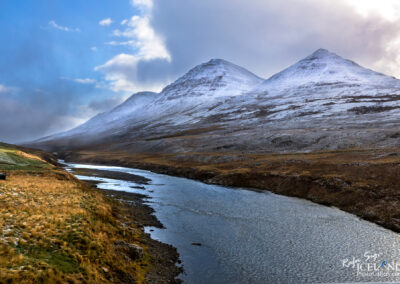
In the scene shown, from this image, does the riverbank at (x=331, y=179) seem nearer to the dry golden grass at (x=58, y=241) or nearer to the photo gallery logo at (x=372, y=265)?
the photo gallery logo at (x=372, y=265)

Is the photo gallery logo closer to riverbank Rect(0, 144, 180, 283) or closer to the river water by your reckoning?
the river water

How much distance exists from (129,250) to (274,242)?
15.1m

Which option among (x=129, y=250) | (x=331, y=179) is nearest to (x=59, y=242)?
(x=129, y=250)

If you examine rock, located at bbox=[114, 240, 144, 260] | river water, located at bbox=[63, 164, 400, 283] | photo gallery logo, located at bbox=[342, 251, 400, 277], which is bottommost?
photo gallery logo, located at bbox=[342, 251, 400, 277]

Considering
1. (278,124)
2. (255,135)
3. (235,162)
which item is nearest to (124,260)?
(235,162)

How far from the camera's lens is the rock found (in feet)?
72.9

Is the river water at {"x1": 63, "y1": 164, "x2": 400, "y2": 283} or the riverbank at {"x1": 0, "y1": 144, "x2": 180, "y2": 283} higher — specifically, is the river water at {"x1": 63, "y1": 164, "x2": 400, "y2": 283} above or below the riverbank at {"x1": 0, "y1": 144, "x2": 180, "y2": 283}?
below


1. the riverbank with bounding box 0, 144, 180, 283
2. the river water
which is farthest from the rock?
the river water

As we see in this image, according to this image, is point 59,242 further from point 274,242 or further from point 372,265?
point 372,265

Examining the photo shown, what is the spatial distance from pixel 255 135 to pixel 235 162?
4819 cm

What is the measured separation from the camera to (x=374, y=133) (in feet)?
321

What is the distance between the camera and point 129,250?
893 inches

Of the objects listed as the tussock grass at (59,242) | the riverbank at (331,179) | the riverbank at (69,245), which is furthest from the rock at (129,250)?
the riverbank at (331,179)

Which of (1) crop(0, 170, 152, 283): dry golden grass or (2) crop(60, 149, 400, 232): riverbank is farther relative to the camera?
(2) crop(60, 149, 400, 232): riverbank
